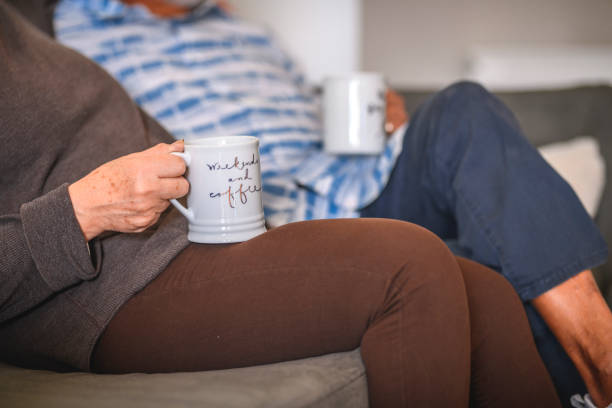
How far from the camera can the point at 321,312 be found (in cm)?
60

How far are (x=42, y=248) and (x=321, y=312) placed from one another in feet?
1.02

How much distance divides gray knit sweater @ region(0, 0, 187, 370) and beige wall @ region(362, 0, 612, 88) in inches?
97.3

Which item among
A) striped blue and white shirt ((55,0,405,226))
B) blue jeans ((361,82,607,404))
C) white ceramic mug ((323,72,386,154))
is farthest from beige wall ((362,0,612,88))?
blue jeans ((361,82,607,404))

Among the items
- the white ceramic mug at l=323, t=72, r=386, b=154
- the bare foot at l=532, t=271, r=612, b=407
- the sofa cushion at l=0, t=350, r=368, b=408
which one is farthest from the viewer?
the white ceramic mug at l=323, t=72, r=386, b=154

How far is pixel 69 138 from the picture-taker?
738mm

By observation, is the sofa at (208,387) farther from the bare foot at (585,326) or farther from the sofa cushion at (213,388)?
the bare foot at (585,326)

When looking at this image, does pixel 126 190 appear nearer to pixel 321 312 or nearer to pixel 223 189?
pixel 223 189

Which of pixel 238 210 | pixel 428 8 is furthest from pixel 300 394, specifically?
pixel 428 8

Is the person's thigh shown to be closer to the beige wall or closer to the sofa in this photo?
the sofa

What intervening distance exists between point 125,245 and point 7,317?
0.50ft

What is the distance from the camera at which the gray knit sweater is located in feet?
1.94

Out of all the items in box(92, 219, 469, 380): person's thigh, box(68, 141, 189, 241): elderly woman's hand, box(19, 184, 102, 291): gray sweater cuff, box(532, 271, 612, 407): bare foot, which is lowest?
box(532, 271, 612, 407): bare foot

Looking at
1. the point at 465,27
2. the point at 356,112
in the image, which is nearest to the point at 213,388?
the point at 356,112

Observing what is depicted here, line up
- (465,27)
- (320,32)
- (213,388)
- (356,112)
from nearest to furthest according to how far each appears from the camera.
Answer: (213,388) → (356,112) → (320,32) → (465,27)
